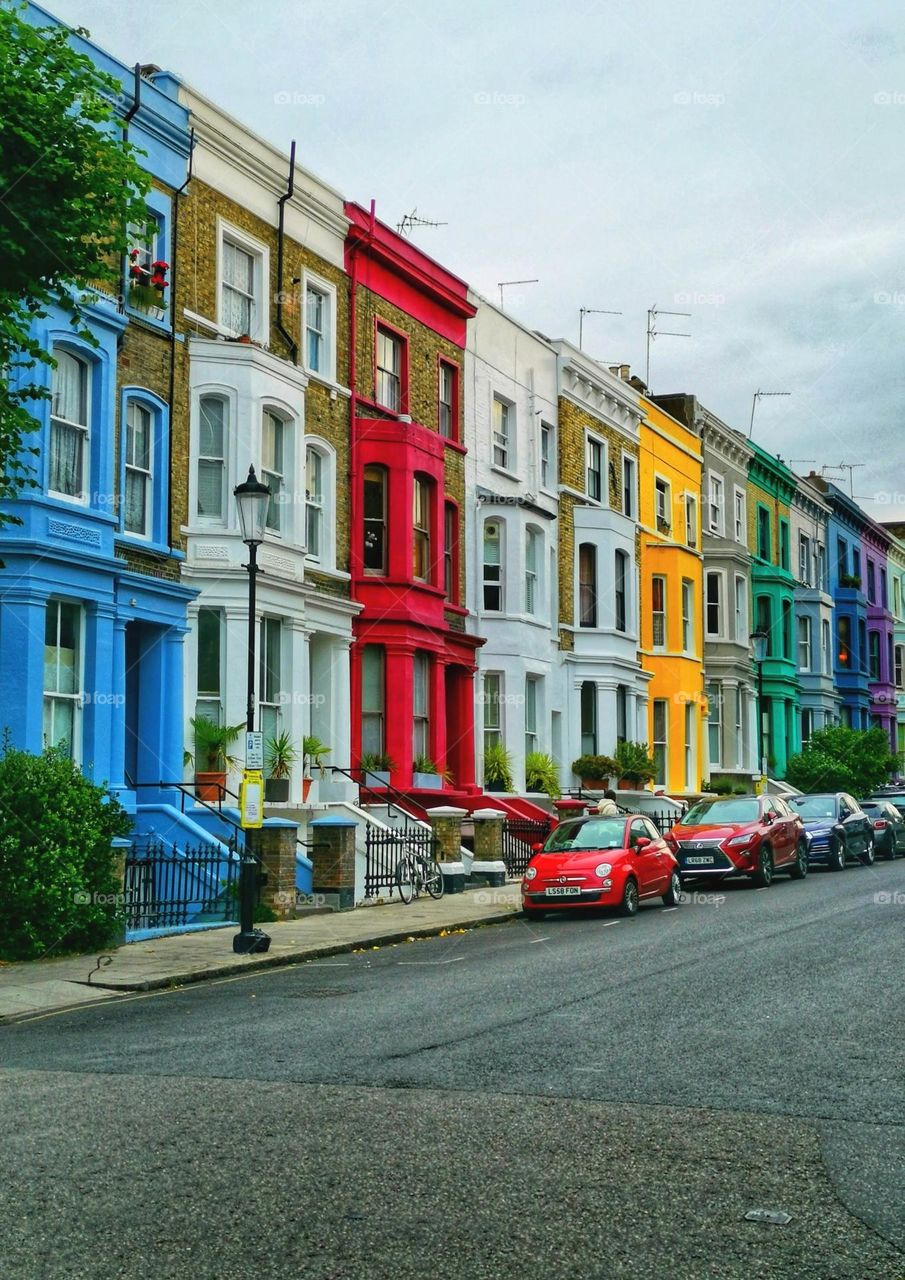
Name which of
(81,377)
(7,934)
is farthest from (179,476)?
(7,934)

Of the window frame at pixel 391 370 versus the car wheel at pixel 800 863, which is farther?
the window frame at pixel 391 370

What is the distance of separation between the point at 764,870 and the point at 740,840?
30.9 inches

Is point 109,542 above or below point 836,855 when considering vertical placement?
above

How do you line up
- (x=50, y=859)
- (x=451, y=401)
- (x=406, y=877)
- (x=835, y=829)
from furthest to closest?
(x=451, y=401) → (x=835, y=829) → (x=406, y=877) → (x=50, y=859)

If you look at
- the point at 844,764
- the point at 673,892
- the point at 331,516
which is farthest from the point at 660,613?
the point at 673,892

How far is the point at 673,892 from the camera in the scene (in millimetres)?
23844

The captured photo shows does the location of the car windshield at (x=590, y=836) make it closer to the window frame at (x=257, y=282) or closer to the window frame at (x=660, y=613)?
the window frame at (x=257, y=282)

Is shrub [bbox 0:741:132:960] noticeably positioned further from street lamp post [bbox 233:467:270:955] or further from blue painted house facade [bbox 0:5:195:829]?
blue painted house facade [bbox 0:5:195:829]

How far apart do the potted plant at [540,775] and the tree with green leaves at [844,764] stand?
17.5 meters

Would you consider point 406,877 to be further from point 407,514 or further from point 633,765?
point 633,765

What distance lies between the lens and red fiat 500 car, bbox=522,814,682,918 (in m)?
21.7

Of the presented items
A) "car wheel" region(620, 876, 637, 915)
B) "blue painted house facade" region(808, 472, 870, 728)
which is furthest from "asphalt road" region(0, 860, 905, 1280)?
"blue painted house facade" region(808, 472, 870, 728)

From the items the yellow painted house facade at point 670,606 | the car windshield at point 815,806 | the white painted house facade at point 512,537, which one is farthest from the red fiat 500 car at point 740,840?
the yellow painted house facade at point 670,606

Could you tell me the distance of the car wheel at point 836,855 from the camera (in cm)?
3156
